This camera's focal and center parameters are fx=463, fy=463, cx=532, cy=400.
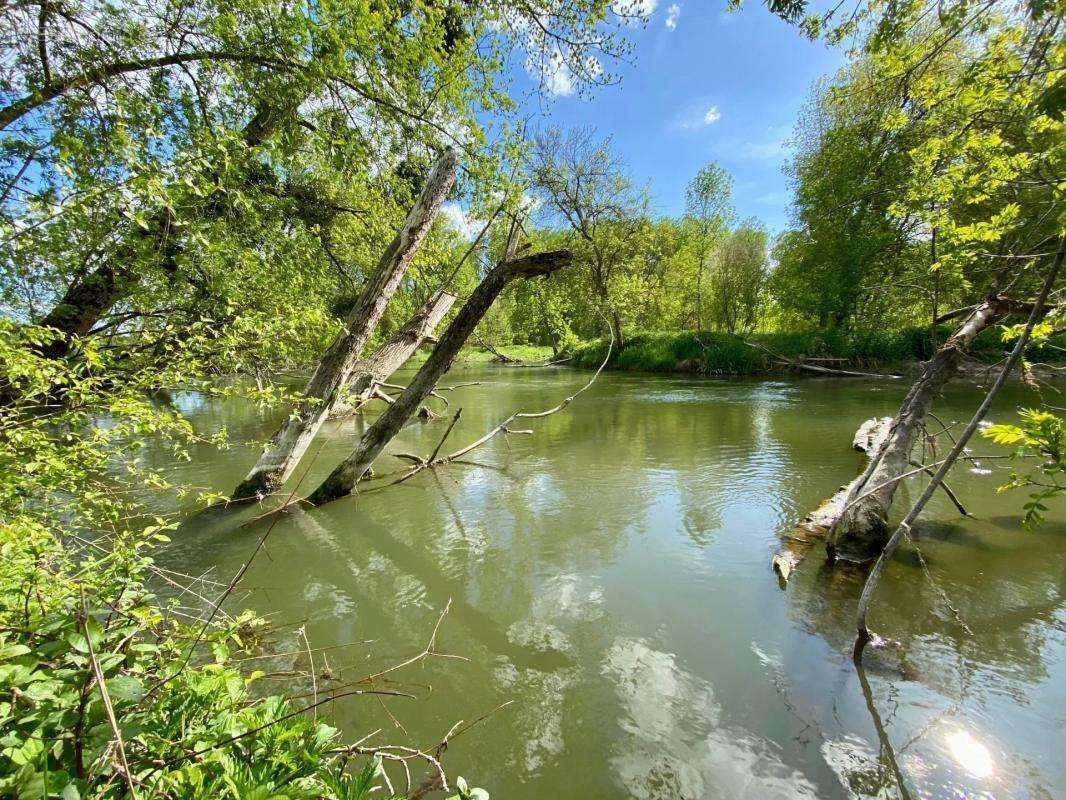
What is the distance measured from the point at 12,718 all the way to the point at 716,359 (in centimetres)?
2517

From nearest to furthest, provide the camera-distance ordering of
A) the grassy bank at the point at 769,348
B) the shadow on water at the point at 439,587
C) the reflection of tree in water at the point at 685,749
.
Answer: the reflection of tree in water at the point at 685,749, the shadow on water at the point at 439,587, the grassy bank at the point at 769,348

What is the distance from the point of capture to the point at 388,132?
6133mm

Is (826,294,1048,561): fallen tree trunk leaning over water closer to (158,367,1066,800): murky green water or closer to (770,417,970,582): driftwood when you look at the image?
(770,417,970,582): driftwood

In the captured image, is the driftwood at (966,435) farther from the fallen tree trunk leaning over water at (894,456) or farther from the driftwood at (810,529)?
the fallen tree trunk leaning over water at (894,456)

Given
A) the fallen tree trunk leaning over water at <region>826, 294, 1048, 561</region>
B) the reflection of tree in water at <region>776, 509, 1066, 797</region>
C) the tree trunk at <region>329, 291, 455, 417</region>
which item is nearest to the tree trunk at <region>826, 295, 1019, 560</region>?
the fallen tree trunk leaning over water at <region>826, 294, 1048, 561</region>

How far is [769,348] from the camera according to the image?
22219mm

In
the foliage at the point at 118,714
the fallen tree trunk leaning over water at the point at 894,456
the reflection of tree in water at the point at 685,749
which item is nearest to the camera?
the foliage at the point at 118,714

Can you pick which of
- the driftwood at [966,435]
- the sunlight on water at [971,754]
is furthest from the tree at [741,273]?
the sunlight on water at [971,754]

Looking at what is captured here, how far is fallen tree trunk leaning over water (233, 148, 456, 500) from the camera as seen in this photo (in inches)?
248

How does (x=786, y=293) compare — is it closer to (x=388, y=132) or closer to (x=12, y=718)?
(x=388, y=132)

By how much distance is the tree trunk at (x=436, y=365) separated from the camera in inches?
222

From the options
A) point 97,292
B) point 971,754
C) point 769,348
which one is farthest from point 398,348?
point 769,348

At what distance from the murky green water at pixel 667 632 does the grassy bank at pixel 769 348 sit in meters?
11.2

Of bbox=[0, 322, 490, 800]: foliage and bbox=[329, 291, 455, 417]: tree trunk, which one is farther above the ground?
bbox=[329, 291, 455, 417]: tree trunk
